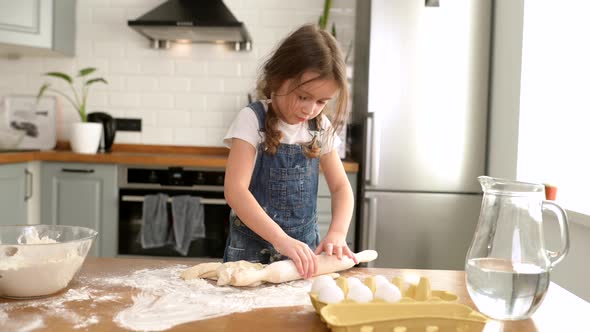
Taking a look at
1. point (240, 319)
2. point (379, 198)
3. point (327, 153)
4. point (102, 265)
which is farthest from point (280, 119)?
point (379, 198)

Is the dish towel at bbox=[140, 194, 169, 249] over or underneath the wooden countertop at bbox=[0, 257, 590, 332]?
underneath

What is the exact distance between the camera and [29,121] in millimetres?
3510

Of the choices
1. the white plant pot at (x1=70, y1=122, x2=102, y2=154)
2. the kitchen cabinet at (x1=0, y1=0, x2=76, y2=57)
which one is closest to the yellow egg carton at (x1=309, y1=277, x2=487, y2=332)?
the white plant pot at (x1=70, y1=122, x2=102, y2=154)

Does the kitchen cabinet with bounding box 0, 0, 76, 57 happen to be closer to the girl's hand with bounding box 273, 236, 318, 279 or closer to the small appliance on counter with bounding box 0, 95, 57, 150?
the small appliance on counter with bounding box 0, 95, 57, 150

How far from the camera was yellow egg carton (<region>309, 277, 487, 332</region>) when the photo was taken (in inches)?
30.2

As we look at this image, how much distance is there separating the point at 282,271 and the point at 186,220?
6.41ft

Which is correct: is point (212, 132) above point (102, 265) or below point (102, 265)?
above

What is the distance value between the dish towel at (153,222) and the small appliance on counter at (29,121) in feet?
3.32

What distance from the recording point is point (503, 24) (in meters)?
2.86

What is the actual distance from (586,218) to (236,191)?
4.48 ft

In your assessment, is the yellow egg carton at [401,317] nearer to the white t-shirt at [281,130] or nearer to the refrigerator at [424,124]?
the white t-shirt at [281,130]

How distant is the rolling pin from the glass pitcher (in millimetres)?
333

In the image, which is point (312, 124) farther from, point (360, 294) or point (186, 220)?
point (186, 220)

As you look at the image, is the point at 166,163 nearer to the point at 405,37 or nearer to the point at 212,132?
the point at 212,132
